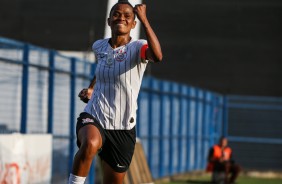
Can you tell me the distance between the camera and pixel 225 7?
39.9 meters

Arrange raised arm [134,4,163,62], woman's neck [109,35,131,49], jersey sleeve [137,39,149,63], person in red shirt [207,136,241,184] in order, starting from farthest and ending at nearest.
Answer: person in red shirt [207,136,241,184], woman's neck [109,35,131,49], jersey sleeve [137,39,149,63], raised arm [134,4,163,62]

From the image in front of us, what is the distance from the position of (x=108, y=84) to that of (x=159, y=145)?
54.2ft

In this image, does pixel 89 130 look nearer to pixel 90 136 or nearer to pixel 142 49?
pixel 90 136

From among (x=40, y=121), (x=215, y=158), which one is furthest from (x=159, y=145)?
(x=40, y=121)

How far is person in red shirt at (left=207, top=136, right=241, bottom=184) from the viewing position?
23.6 m

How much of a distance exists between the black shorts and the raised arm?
730 millimetres

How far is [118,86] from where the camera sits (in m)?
8.66

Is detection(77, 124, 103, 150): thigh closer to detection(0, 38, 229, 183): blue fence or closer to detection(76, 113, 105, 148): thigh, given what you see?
detection(76, 113, 105, 148): thigh

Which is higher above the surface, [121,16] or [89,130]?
[121,16]

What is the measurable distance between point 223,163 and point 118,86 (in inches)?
610

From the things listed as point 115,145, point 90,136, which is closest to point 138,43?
point 115,145

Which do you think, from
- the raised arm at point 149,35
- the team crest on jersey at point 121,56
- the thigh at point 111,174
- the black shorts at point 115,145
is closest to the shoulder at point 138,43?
the team crest on jersey at point 121,56

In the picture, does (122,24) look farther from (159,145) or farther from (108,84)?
(159,145)

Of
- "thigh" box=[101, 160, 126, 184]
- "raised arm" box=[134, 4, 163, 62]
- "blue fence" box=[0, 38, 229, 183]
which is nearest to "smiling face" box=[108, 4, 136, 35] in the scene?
"raised arm" box=[134, 4, 163, 62]
